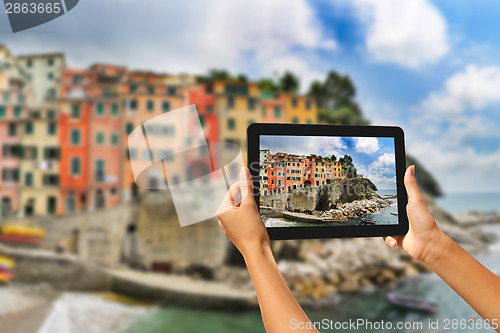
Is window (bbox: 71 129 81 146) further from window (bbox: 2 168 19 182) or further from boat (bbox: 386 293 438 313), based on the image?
boat (bbox: 386 293 438 313)

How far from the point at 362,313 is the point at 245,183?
5.31m

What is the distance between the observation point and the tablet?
1.82 ft

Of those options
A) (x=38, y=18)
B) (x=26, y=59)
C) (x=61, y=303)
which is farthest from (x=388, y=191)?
(x=61, y=303)

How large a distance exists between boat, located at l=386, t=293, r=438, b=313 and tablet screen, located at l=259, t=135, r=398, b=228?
5.07 metres

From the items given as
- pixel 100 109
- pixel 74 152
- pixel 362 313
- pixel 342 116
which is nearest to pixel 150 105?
pixel 100 109

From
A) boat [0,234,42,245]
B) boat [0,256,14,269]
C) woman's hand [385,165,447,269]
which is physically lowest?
boat [0,256,14,269]

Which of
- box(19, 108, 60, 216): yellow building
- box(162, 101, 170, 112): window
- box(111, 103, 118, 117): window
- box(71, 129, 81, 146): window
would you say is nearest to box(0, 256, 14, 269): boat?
box(19, 108, 60, 216): yellow building

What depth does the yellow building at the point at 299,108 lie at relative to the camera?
496 centimetres

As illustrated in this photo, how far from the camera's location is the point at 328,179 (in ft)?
2.24

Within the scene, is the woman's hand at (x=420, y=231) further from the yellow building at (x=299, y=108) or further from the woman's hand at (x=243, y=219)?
the yellow building at (x=299, y=108)

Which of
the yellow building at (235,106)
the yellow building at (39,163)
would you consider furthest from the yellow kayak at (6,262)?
the yellow building at (235,106)

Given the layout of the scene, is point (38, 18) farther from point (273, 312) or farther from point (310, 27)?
point (273, 312)

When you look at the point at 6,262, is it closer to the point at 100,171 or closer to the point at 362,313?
the point at 100,171

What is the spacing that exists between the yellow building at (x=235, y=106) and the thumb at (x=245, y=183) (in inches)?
180
